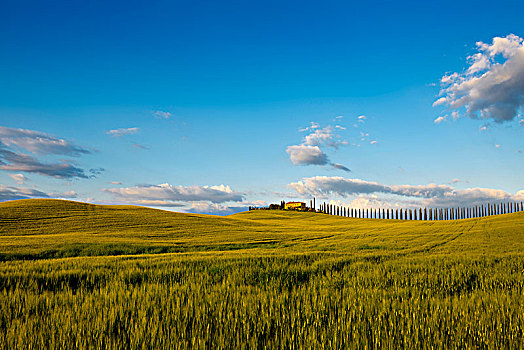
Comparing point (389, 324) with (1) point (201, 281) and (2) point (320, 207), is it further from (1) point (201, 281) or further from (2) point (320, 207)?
(2) point (320, 207)

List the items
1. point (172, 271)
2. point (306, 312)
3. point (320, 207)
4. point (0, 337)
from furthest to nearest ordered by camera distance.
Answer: point (320, 207)
point (172, 271)
point (306, 312)
point (0, 337)

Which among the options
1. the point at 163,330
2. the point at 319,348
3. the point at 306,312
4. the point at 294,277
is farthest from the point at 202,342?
the point at 294,277

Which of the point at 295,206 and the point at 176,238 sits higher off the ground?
the point at 295,206

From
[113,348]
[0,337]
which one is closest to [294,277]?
[113,348]

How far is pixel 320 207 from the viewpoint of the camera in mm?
127938

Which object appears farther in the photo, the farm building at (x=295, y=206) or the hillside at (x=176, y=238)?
the farm building at (x=295, y=206)

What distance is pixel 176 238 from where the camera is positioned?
2831cm

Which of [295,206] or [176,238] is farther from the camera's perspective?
[295,206]

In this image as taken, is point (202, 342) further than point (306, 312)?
No

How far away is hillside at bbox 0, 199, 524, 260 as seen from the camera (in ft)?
58.0

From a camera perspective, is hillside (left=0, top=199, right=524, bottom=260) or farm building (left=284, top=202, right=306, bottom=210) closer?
hillside (left=0, top=199, right=524, bottom=260)

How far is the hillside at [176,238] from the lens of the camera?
17.7 m

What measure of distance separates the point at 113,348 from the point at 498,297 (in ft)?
20.1

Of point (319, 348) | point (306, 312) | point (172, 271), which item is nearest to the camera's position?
point (319, 348)
